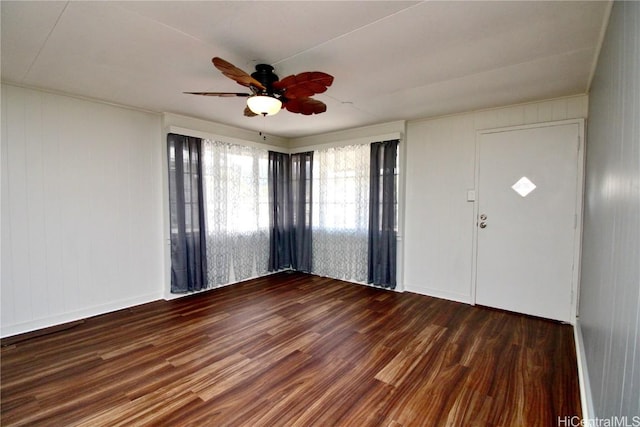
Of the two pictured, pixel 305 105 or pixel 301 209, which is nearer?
pixel 305 105

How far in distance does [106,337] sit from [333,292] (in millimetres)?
2615

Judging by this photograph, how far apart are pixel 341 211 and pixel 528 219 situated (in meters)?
2.47

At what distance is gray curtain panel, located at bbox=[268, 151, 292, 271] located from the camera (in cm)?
495

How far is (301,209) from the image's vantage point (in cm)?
509

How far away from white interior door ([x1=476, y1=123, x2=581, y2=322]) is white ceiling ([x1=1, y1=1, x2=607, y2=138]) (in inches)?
21.9

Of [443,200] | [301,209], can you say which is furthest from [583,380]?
[301,209]

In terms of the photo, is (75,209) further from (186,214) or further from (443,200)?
(443,200)

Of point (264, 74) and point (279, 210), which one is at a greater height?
point (264, 74)

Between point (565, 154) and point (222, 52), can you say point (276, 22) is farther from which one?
point (565, 154)

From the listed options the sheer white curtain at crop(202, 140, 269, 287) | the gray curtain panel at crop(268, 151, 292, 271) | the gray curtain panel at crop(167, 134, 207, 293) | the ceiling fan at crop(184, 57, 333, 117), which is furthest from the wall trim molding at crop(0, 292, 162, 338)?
the ceiling fan at crop(184, 57, 333, 117)

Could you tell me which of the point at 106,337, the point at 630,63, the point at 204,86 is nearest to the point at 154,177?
the point at 204,86

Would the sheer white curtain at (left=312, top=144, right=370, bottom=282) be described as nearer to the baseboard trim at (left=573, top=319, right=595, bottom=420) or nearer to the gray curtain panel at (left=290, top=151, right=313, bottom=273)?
the gray curtain panel at (left=290, top=151, right=313, bottom=273)

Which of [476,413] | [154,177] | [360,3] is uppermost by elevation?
[360,3]

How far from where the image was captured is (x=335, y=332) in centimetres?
285
